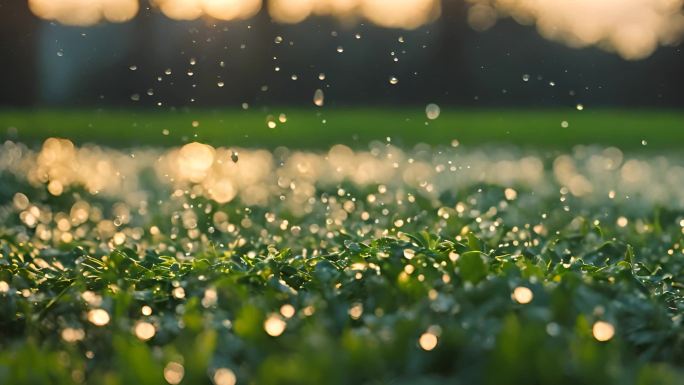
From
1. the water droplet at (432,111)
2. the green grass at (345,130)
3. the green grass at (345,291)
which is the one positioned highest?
the green grass at (345,291)

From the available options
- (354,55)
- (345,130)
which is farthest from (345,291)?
(354,55)

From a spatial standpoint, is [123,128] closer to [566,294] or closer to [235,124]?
[235,124]

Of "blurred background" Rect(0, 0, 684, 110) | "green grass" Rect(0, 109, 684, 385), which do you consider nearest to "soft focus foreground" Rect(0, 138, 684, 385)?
"green grass" Rect(0, 109, 684, 385)

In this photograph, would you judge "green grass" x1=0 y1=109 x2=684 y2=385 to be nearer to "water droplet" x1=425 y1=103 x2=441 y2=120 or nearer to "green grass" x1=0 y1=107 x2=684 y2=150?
"green grass" x1=0 y1=107 x2=684 y2=150

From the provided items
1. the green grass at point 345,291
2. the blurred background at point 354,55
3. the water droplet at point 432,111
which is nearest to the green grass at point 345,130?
the water droplet at point 432,111

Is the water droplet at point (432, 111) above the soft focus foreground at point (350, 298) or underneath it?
underneath

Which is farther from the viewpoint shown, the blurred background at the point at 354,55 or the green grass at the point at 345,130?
the blurred background at the point at 354,55

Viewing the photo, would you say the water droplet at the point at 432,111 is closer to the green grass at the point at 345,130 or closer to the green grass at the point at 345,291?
the green grass at the point at 345,130

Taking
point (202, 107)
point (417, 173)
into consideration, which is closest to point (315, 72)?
point (202, 107)

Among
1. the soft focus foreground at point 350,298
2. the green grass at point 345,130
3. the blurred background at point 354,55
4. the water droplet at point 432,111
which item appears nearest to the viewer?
the soft focus foreground at point 350,298
